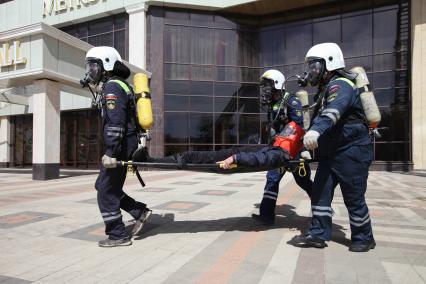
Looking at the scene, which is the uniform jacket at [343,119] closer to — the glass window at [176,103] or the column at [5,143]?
the glass window at [176,103]

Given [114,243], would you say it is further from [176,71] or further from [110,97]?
[176,71]

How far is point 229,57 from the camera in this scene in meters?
21.7

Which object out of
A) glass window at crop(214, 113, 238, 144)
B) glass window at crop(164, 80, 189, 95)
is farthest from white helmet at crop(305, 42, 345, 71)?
glass window at crop(164, 80, 189, 95)

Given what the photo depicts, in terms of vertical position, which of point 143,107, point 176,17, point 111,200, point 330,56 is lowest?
point 111,200

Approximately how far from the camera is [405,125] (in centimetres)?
1906

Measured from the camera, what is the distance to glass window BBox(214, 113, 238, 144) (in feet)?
69.5

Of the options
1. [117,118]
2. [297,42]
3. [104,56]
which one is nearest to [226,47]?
[297,42]

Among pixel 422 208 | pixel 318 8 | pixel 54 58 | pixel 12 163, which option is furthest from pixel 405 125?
pixel 12 163

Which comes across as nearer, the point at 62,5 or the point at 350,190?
the point at 350,190

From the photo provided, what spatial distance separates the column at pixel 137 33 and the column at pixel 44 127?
7.99 metres

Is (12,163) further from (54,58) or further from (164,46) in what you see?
(54,58)

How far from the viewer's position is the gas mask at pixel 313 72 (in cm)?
410

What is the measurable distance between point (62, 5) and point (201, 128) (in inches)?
459

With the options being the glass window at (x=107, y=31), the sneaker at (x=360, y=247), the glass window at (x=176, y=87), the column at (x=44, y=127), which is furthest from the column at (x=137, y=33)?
the sneaker at (x=360, y=247)
